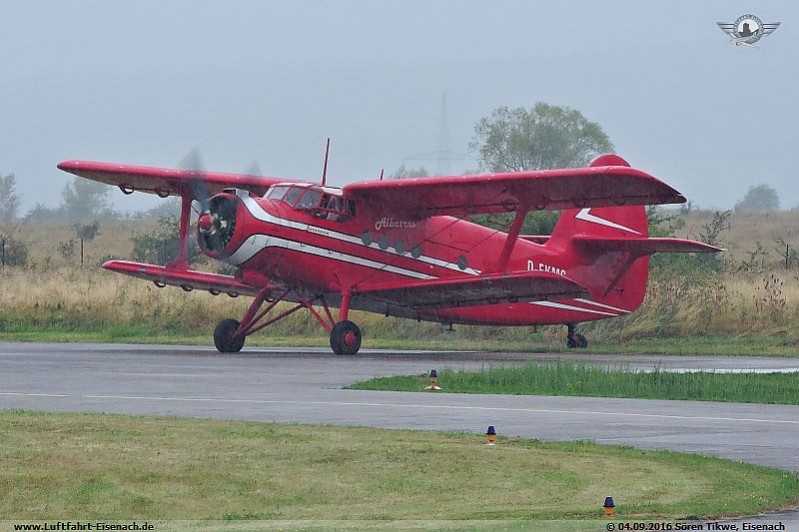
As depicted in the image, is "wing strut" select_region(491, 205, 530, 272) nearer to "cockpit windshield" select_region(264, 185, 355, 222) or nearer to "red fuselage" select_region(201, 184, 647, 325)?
"red fuselage" select_region(201, 184, 647, 325)

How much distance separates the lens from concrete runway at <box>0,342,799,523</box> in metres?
14.1

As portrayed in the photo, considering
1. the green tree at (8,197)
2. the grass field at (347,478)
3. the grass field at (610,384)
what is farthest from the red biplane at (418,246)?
the green tree at (8,197)

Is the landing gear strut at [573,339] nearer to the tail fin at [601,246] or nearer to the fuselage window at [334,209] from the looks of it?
the tail fin at [601,246]

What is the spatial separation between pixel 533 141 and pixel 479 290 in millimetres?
67025

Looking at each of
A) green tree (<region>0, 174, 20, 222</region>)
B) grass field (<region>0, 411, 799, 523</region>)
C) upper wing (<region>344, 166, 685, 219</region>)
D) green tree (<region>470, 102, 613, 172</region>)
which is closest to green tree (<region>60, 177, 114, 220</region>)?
green tree (<region>0, 174, 20, 222</region>)

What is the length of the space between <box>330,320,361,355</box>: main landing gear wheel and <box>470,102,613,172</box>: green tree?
2560 inches

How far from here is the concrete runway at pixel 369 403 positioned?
14094mm

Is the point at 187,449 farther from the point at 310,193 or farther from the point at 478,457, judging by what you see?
the point at 310,193

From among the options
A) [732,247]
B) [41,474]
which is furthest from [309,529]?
[732,247]

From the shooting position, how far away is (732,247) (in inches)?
2982

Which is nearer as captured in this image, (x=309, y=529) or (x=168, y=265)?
(x=309, y=529)

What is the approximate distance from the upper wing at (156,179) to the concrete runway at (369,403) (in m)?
6.08

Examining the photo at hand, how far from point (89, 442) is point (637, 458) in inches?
183

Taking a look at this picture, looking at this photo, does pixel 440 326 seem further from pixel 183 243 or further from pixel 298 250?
pixel 298 250
